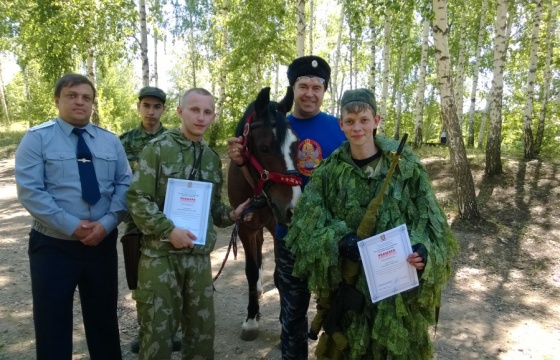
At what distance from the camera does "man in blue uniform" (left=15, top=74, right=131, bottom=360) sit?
7.66 ft

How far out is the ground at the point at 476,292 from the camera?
11.8 ft

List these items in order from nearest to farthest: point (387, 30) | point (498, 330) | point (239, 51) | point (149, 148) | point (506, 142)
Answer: point (149, 148) → point (498, 330) → point (387, 30) → point (239, 51) → point (506, 142)

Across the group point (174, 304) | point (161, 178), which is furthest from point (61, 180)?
point (174, 304)

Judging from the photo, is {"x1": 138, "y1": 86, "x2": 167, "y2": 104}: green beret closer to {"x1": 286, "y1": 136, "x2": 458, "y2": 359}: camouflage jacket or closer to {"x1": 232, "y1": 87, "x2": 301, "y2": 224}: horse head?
{"x1": 232, "y1": 87, "x2": 301, "y2": 224}: horse head

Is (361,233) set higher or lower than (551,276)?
higher

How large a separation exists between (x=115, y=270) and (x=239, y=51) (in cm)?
1230

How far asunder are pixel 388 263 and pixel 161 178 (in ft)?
5.13

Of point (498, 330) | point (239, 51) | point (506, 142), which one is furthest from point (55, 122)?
point (506, 142)

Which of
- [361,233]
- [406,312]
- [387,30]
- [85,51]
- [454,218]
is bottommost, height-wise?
[454,218]

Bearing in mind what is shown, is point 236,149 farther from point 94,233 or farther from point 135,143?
point 135,143

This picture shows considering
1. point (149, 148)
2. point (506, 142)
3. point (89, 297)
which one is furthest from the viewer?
point (506, 142)

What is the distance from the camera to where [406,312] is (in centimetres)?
201

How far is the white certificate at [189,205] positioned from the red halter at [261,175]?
0.46m

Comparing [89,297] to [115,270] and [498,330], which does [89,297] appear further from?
[498,330]
